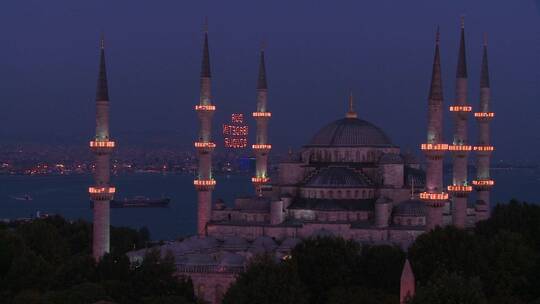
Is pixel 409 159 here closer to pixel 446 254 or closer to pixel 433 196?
pixel 433 196

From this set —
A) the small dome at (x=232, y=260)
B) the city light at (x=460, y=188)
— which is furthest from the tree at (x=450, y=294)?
the city light at (x=460, y=188)

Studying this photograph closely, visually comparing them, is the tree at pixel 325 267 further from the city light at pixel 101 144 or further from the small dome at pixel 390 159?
the small dome at pixel 390 159

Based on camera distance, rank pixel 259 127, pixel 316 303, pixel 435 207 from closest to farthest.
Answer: pixel 316 303, pixel 435 207, pixel 259 127

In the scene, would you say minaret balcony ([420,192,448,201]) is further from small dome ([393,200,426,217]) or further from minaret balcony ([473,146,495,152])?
minaret balcony ([473,146,495,152])

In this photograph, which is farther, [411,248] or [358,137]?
[358,137]

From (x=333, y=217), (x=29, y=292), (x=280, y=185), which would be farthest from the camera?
(x=280, y=185)

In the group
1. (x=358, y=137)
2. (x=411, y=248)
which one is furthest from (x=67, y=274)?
(x=358, y=137)

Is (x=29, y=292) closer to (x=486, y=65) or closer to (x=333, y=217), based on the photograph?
(x=333, y=217)
